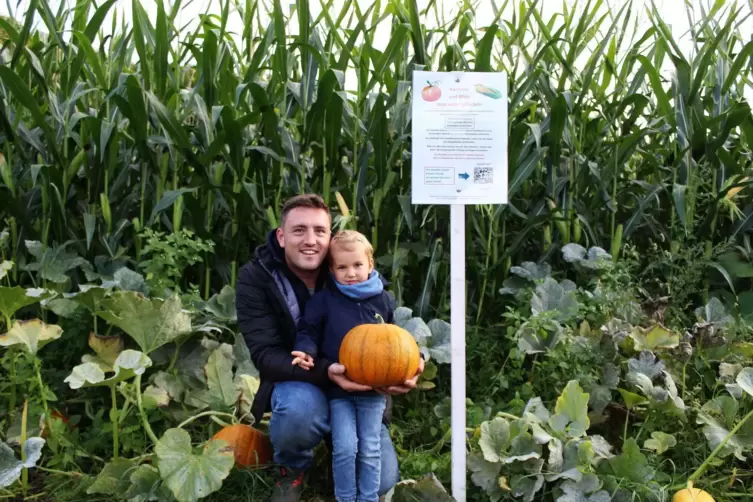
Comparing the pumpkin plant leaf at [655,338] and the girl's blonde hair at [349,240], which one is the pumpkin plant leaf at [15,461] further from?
the pumpkin plant leaf at [655,338]

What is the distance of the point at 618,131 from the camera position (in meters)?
4.41

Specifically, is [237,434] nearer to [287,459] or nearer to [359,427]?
[287,459]

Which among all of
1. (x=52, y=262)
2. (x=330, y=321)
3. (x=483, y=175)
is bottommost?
(x=330, y=321)

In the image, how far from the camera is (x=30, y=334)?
274 centimetres

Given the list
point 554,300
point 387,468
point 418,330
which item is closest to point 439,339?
point 418,330

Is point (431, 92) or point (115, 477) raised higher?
point (431, 92)

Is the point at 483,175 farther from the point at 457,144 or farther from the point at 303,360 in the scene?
the point at 303,360

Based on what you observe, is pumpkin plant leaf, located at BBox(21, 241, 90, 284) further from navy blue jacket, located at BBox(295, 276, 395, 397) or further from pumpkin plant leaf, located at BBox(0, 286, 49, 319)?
navy blue jacket, located at BBox(295, 276, 395, 397)

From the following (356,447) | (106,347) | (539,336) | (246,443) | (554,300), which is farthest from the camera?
(554,300)

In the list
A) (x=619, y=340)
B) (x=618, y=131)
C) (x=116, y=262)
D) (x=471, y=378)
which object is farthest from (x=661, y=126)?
(x=116, y=262)

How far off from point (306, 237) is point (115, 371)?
2.82 feet

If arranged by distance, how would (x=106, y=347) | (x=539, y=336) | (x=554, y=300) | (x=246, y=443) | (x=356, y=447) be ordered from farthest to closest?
(x=554, y=300) → (x=539, y=336) → (x=106, y=347) → (x=246, y=443) → (x=356, y=447)

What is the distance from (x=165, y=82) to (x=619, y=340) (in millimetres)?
2519

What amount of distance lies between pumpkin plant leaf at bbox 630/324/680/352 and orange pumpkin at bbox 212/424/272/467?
64.6 inches
